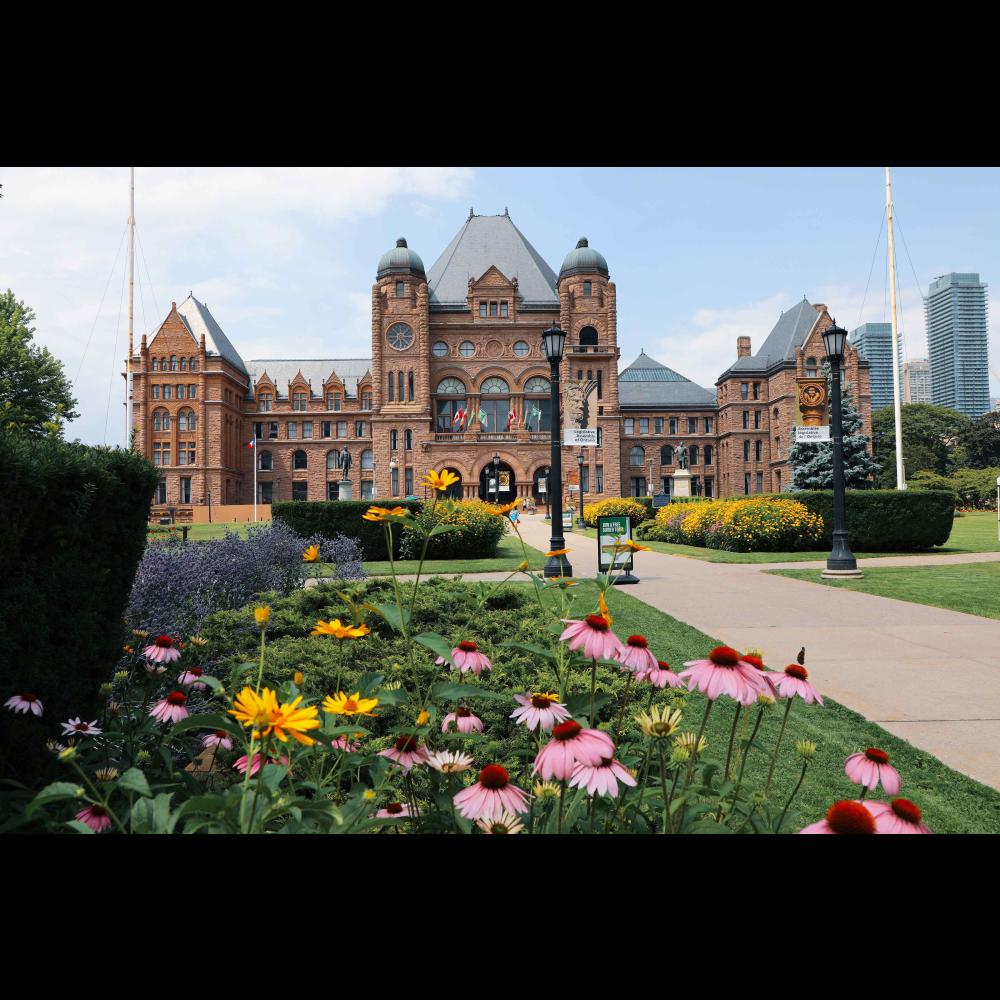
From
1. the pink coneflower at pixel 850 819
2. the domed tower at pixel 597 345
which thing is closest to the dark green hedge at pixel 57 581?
the pink coneflower at pixel 850 819

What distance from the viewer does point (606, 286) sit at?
210 feet

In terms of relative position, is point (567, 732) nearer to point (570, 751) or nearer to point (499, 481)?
point (570, 751)

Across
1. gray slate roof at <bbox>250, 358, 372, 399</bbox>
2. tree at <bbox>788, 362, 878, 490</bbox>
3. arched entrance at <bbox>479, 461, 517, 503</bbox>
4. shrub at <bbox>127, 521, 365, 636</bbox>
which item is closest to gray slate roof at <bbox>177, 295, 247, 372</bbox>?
gray slate roof at <bbox>250, 358, 372, 399</bbox>

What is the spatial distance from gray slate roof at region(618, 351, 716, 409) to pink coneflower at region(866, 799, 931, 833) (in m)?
72.6

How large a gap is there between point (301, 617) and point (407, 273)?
60678mm

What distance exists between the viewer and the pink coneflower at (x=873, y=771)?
1562mm

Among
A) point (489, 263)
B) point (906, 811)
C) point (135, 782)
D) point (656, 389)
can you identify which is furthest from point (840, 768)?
point (656, 389)

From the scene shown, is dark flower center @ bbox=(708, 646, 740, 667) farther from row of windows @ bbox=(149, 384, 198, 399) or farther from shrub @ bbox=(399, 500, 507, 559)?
row of windows @ bbox=(149, 384, 198, 399)

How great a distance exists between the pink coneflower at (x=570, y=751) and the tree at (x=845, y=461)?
32.8 m

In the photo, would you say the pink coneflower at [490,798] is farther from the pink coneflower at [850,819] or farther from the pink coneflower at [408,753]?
the pink coneflower at [850,819]

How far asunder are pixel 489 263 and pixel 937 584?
6307cm

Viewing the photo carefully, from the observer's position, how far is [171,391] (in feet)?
207
